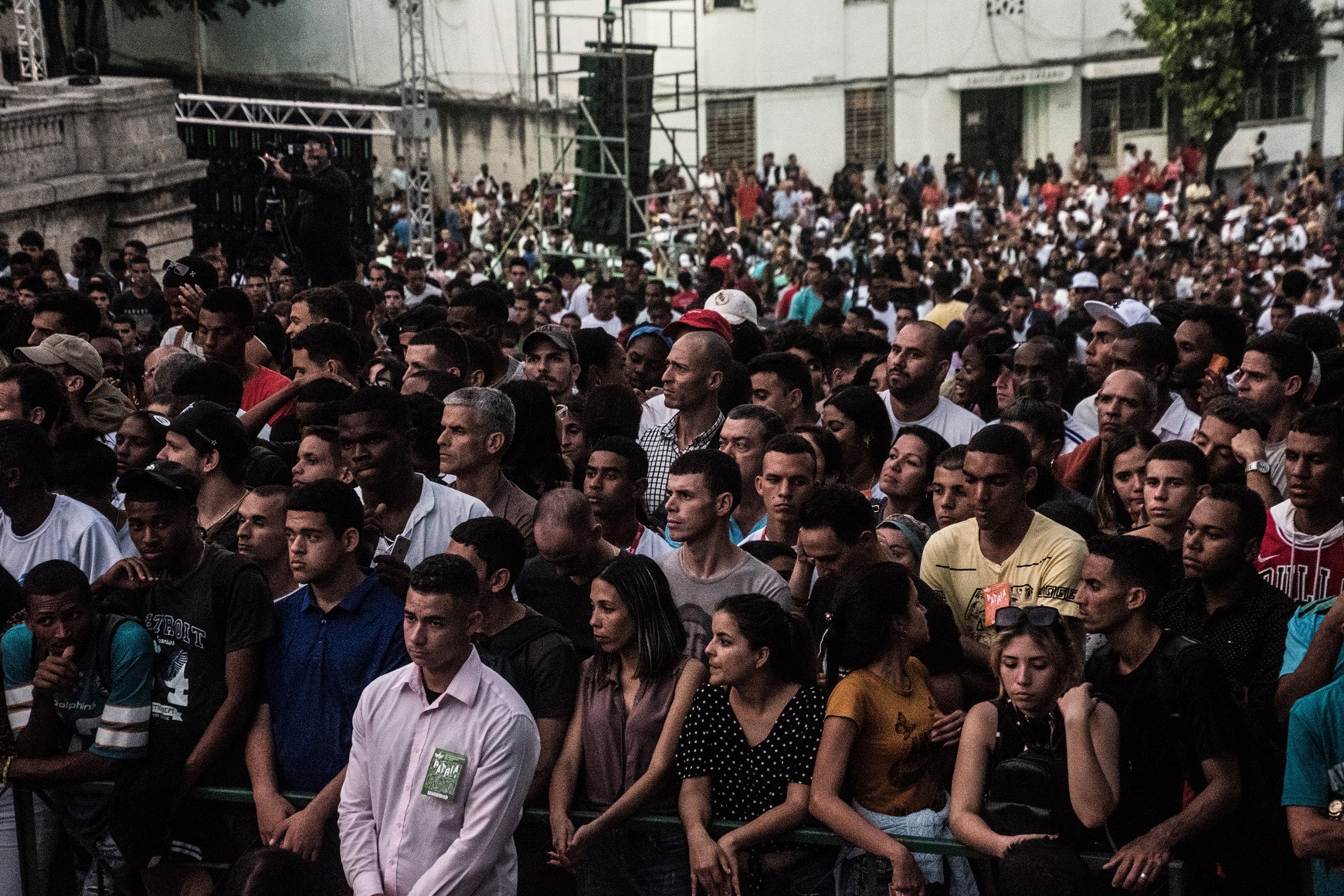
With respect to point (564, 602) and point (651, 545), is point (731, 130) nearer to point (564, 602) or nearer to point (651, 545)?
point (651, 545)

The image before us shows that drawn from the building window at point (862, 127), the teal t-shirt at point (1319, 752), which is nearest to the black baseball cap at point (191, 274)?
the teal t-shirt at point (1319, 752)

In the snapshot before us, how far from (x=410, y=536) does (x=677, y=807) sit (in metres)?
1.50

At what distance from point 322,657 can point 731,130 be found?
3490 cm

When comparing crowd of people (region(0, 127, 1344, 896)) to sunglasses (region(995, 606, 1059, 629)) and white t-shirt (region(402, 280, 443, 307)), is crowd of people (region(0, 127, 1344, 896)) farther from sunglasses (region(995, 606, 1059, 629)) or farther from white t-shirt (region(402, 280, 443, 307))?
white t-shirt (region(402, 280, 443, 307))

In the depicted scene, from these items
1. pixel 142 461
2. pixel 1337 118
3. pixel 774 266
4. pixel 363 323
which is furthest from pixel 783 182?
pixel 142 461

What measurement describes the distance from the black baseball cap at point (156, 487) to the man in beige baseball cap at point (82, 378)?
2.50 m

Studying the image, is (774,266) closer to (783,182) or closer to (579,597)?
(783,182)

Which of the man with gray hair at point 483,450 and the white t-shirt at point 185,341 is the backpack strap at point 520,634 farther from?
the white t-shirt at point 185,341

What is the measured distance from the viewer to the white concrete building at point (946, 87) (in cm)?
3728

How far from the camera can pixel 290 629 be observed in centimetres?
521

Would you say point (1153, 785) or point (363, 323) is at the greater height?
point (363, 323)

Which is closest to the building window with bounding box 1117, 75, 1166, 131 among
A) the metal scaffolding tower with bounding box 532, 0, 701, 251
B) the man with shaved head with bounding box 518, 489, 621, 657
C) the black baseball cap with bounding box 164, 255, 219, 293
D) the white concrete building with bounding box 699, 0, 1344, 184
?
the white concrete building with bounding box 699, 0, 1344, 184

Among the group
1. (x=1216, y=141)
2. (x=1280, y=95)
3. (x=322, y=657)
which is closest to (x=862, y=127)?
(x=1216, y=141)

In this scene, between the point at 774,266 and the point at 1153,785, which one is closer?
the point at 1153,785
